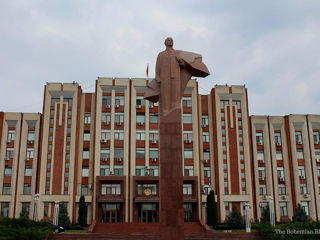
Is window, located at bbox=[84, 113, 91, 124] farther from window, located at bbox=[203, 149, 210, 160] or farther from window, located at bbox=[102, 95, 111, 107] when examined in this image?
window, located at bbox=[203, 149, 210, 160]

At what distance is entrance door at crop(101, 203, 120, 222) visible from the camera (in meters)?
36.9

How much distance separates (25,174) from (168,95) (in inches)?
1134

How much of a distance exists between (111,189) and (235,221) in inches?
474

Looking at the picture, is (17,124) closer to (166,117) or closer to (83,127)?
(83,127)

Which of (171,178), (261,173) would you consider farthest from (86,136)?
(171,178)

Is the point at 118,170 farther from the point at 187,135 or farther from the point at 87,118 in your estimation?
the point at 187,135

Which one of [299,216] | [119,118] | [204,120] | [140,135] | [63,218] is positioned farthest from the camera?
[204,120]

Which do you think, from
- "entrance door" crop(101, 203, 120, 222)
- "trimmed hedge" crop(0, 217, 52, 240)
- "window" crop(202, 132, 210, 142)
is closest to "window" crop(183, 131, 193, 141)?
"window" crop(202, 132, 210, 142)

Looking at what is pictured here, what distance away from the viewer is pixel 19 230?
1930cm

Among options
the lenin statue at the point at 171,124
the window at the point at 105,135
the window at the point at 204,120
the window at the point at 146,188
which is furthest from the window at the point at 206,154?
the lenin statue at the point at 171,124

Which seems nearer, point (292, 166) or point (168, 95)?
point (168, 95)

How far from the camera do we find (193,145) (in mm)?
38438

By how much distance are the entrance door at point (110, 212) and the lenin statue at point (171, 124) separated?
79.4ft

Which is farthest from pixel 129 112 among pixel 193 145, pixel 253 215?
pixel 253 215
